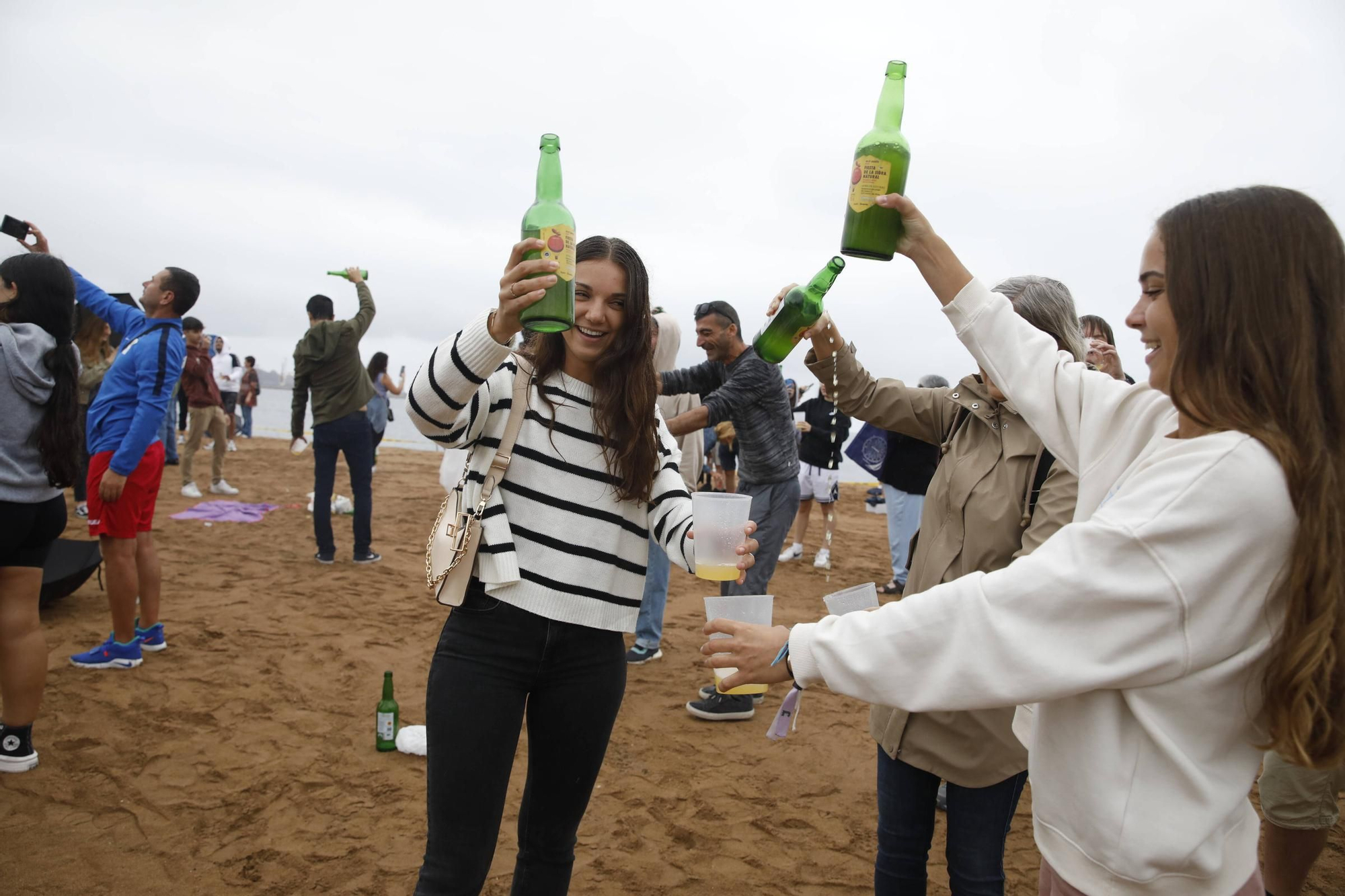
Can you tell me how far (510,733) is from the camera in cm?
223

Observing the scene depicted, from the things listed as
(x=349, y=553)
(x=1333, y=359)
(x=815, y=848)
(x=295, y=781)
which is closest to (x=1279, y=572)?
(x=1333, y=359)

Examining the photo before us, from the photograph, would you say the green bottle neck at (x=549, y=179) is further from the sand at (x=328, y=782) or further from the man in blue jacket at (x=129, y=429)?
the man in blue jacket at (x=129, y=429)

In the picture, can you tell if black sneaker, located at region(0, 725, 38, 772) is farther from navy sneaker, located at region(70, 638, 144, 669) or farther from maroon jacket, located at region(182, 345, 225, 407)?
maroon jacket, located at region(182, 345, 225, 407)

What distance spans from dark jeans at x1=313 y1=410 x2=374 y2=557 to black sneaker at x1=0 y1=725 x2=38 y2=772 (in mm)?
3870

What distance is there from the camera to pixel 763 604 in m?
2.31

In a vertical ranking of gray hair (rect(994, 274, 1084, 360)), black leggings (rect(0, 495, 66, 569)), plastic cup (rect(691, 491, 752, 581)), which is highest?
gray hair (rect(994, 274, 1084, 360))

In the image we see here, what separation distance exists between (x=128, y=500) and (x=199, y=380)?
7251 mm

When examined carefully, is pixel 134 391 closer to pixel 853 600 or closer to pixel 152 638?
pixel 152 638

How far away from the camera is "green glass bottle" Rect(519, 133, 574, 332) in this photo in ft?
7.05

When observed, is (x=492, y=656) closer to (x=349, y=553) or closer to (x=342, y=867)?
(x=342, y=867)

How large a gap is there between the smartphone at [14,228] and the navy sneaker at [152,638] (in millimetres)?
2574

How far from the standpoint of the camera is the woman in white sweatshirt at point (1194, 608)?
1.27 m

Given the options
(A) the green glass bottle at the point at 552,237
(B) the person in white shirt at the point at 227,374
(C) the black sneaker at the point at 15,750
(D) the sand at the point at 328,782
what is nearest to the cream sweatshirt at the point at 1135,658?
(A) the green glass bottle at the point at 552,237

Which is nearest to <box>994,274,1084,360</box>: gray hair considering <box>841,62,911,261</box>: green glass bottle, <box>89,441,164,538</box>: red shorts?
<box>841,62,911,261</box>: green glass bottle
